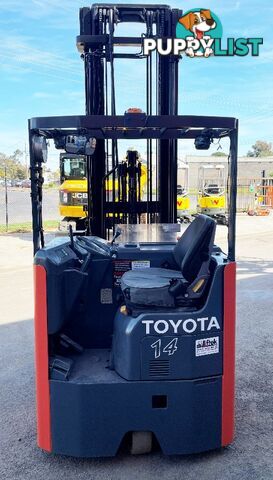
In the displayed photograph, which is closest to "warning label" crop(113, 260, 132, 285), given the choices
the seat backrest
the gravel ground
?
the seat backrest

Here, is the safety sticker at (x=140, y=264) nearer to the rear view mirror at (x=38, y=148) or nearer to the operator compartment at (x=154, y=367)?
the operator compartment at (x=154, y=367)

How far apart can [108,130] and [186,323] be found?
155 centimetres

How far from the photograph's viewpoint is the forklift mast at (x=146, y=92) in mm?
5391

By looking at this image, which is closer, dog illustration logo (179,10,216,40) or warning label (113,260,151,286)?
warning label (113,260,151,286)

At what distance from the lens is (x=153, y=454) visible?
3443 millimetres

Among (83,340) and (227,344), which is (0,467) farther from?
(227,344)

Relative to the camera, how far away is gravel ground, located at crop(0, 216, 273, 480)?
3232 millimetres

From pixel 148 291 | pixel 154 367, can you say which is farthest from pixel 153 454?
pixel 148 291

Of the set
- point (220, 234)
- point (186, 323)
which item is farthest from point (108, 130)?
point (220, 234)

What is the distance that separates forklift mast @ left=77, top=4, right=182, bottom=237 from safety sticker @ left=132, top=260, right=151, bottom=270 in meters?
1.35

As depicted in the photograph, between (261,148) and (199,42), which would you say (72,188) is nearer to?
(199,42)

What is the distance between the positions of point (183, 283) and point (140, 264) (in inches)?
29.3

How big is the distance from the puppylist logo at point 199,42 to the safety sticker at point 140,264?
8.52ft

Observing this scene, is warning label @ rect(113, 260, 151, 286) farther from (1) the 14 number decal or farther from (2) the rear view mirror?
(2) the rear view mirror
